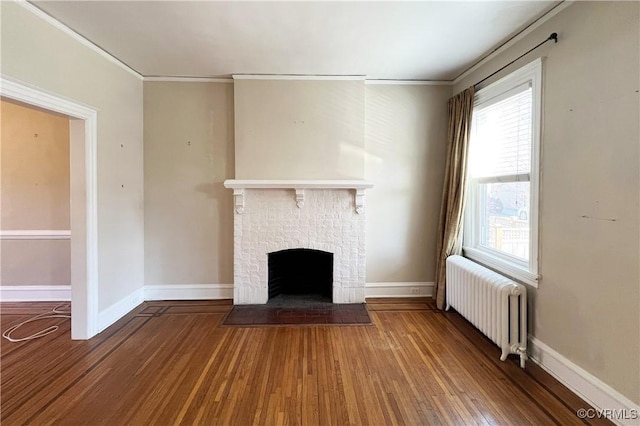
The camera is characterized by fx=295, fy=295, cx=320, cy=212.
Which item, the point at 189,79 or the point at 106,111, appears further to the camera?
the point at 189,79

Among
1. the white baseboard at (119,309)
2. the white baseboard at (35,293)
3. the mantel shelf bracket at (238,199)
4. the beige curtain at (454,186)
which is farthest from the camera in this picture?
the white baseboard at (35,293)

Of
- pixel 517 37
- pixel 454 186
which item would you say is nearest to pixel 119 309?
pixel 454 186

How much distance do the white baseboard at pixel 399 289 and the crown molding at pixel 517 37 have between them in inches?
105

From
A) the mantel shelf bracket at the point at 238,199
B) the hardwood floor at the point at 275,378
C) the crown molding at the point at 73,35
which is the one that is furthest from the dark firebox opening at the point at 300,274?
the crown molding at the point at 73,35

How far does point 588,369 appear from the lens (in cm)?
197

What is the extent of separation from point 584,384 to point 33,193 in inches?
228

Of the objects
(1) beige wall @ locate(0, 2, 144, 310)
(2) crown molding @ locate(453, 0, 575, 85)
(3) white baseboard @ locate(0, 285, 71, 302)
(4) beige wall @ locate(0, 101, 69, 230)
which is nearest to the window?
(2) crown molding @ locate(453, 0, 575, 85)

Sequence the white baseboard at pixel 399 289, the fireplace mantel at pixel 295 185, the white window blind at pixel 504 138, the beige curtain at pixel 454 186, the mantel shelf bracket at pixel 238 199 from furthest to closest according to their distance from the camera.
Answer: the white baseboard at pixel 399 289, the mantel shelf bracket at pixel 238 199, the fireplace mantel at pixel 295 185, the beige curtain at pixel 454 186, the white window blind at pixel 504 138

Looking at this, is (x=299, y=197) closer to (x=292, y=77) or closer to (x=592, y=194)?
(x=292, y=77)

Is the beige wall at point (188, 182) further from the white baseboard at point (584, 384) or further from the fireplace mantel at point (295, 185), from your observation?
the white baseboard at point (584, 384)

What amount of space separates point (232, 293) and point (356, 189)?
2112 millimetres

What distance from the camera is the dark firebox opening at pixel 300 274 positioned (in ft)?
13.0

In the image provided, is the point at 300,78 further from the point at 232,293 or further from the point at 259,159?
the point at 232,293

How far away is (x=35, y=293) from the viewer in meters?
3.73
